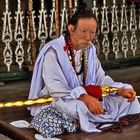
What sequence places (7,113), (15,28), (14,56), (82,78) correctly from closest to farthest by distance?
(82,78)
(7,113)
(15,28)
(14,56)

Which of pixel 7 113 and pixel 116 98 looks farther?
pixel 7 113

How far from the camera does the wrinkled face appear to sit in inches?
186

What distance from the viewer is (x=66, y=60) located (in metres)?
4.86

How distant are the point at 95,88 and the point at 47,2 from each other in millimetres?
3039

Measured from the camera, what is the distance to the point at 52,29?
670cm

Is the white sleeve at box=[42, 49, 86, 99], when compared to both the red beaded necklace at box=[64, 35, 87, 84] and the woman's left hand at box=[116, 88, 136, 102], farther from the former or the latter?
the woman's left hand at box=[116, 88, 136, 102]

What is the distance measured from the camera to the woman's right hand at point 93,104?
14.8ft

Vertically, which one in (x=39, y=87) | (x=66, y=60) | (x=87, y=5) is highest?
(x=87, y=5)

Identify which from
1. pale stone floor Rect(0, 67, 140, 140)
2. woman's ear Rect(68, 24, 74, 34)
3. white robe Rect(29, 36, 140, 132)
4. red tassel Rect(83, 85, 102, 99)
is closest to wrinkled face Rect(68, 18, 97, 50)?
woman's ear Rect(68, 24, 74, 34)

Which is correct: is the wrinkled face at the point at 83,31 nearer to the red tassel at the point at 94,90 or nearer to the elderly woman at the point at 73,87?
the elderly woman at the point at 73,87

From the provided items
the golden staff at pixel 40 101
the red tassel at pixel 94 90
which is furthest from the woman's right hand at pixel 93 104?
the golden staff at pixel 40 101

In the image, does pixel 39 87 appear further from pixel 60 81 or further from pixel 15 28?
pixel 15 28

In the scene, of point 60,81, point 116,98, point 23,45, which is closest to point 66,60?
point 60,81

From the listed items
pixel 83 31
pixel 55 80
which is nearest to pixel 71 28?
pixel 83 31
